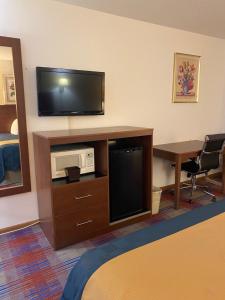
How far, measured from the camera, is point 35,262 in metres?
2.02

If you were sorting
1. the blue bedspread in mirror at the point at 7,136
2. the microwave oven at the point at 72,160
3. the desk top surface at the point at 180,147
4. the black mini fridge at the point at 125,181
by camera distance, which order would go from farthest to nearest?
the desk top surface at the point at 180,147, the black mini fridge at the point at 125,181, the blue bedspread in mirror at the point at 7,136, the microwave oven at the point at 72,160

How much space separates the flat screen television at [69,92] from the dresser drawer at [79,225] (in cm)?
104

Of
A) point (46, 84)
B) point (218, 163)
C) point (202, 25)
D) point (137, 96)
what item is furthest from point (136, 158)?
point (202, 25)

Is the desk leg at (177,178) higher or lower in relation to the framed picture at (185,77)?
lower

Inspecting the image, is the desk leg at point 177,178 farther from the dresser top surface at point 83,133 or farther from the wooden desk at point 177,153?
the dresser top surface at point 83,133

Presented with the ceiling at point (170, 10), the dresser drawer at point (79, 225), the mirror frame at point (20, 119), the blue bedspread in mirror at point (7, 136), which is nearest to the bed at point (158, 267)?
the dresser drawer at point (79, 225)

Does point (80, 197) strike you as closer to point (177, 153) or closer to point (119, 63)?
point (177, 153)

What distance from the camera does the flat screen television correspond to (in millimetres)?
2289

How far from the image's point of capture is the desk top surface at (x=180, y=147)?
3033 millimetres

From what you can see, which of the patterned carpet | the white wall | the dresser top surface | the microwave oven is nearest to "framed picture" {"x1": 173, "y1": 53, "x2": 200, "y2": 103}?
the white wall

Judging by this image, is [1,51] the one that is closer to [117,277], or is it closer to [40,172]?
[40,172]

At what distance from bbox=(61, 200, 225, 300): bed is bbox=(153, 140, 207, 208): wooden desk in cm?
159

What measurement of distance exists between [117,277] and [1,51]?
6.99ft

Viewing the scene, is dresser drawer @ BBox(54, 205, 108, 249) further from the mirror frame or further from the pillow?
the pillow
